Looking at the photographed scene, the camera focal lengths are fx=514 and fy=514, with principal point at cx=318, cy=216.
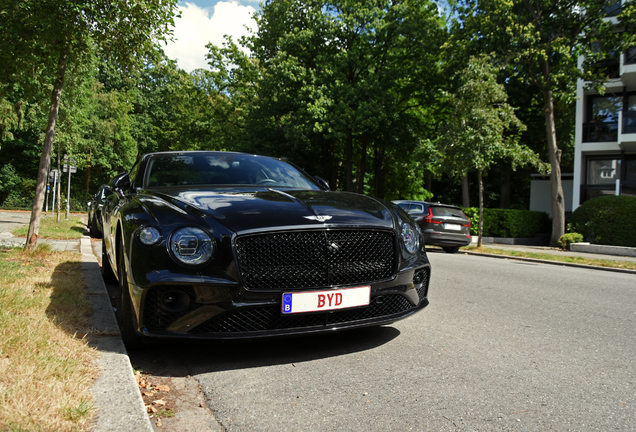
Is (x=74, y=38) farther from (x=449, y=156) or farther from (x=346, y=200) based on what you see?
(x=449, y=156)

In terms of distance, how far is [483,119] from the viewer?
16.8m

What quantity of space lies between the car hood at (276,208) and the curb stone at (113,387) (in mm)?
1006

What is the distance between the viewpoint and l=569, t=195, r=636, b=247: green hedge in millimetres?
18891

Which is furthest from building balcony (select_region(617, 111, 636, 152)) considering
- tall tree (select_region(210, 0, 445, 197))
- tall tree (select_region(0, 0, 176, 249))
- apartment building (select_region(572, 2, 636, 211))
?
tall tree (select_region(0, 0, 176, 249))

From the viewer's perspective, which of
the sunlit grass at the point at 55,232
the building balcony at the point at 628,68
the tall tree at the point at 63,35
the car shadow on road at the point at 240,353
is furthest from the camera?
the building balcony at the point at 628,68

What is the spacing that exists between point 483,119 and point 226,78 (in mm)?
21820

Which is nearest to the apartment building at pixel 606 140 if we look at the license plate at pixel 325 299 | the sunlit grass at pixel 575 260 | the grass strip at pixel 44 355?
the sunlit grass at pixel 575 260

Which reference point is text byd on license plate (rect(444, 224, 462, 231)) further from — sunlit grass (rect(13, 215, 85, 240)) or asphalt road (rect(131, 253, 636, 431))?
sunlit grass (rect(13, 215, 85, 240))

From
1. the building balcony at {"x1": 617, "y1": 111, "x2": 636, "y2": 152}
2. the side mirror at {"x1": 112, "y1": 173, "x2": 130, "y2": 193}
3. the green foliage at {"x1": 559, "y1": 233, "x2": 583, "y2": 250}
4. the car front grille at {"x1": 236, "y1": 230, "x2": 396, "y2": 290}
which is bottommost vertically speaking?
the green foliage at {"x1": 559, "y1": 233, "x2": 583, "y2": 250}

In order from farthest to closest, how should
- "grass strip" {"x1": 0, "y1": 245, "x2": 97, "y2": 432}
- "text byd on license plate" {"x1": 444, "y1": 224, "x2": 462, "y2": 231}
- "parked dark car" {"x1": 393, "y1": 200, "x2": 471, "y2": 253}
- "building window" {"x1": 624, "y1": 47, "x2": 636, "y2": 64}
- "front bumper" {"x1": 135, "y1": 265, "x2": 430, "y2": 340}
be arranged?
"building window" {"x1": 624, "y1": 47, "x2": 636, "y2": 64} → "text byd on license plate" {"x1": 444, "y1": 224, "x2": 462, "y2": 231} → "parked dark car" {"x1": 393, "y1": 200, "x2": 471, "y2": 253} → "front bumper" {"x1": 135, "y1": 265, "x2": 430, "y2": 340} → "grass strip" {"x1": 0, "y1": 245, "x2": 97, "y2": 432}

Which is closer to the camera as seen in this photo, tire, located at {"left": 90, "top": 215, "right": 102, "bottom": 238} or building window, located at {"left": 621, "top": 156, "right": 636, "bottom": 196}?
tire, located at {"left": 90, "top": 215, "right": 102, "bottom": 238}

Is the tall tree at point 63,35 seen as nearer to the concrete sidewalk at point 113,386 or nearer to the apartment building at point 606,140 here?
the concrete sidewalk at point 113,386

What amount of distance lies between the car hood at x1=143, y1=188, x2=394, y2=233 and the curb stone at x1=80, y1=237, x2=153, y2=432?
39.6 inches

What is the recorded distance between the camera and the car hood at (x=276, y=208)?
3.32 meters
